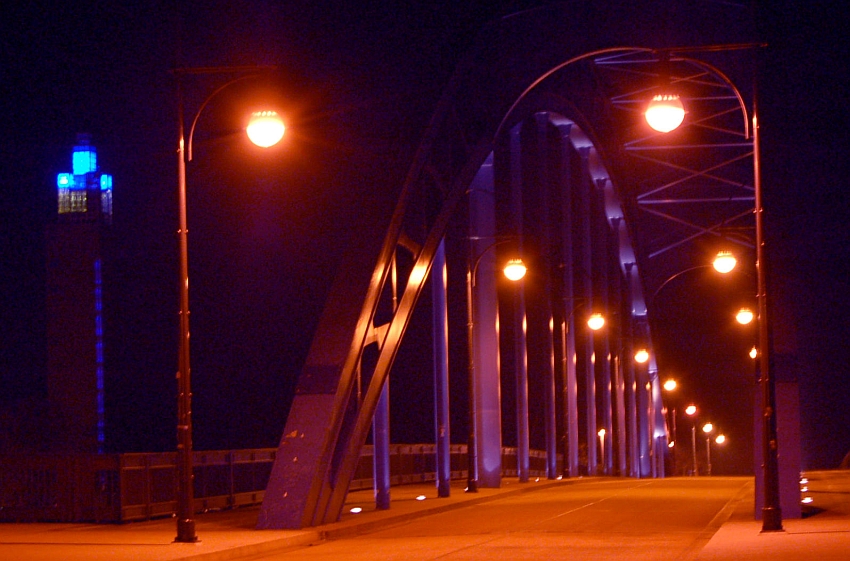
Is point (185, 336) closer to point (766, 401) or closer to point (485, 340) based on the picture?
point (766, 401)

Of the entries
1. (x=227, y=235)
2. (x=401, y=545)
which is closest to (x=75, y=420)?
(x=227, y=235)

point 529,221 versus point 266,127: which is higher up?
point 529,221

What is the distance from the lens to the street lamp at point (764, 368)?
684 inches

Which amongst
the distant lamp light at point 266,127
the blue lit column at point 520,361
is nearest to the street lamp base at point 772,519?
the distant lamp light at point 266,127

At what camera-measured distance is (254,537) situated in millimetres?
18438

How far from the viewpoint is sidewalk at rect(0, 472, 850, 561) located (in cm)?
1536

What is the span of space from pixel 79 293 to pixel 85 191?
36.0 ft

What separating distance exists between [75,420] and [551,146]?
40.4 m

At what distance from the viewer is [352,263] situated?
22.5m

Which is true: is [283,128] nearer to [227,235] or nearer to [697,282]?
[227,235]

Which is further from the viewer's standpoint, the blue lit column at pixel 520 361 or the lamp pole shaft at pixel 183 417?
the blue lit column at pixel 520 361

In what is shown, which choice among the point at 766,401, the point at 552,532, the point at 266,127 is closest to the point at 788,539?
the point at 766,401

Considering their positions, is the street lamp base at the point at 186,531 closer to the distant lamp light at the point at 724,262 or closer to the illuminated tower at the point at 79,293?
the distant lamp light at the point at 724,262

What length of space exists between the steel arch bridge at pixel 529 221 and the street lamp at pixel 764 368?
61 centimetres
